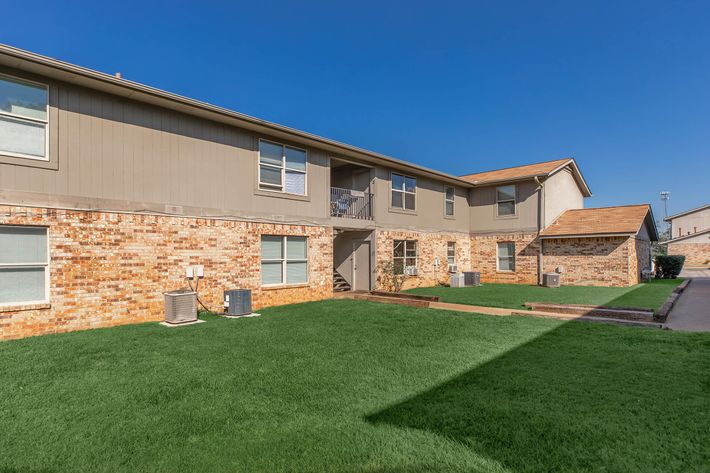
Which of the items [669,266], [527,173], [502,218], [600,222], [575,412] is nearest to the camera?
[575,412]

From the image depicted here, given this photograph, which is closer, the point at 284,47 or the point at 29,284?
the point at 29,284

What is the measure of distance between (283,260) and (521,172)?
14.3 meters

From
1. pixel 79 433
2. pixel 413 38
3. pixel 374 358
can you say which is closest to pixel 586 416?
pixel 374 358

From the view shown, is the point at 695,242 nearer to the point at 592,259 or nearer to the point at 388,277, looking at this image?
the point at 592,259

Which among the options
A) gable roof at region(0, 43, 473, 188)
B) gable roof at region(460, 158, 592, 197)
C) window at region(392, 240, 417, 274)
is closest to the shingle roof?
gable roof at region(460, 158, 592, 197)

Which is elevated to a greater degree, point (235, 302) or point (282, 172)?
point (282, 172)

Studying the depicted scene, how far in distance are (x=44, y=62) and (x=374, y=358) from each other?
8358mm

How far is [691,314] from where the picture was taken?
32.6 feet

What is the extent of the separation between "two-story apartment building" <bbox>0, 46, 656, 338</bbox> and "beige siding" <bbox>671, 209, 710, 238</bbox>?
113 ft

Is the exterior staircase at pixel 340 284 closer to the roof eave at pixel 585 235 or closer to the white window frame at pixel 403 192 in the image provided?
the white window frame at pixel 403 192

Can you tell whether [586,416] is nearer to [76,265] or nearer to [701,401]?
[701,401]

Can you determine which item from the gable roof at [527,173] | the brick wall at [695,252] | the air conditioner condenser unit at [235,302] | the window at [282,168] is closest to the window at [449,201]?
the gable roof at [527,173]

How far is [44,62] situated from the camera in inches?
288

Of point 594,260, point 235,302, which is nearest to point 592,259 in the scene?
point 594,260
